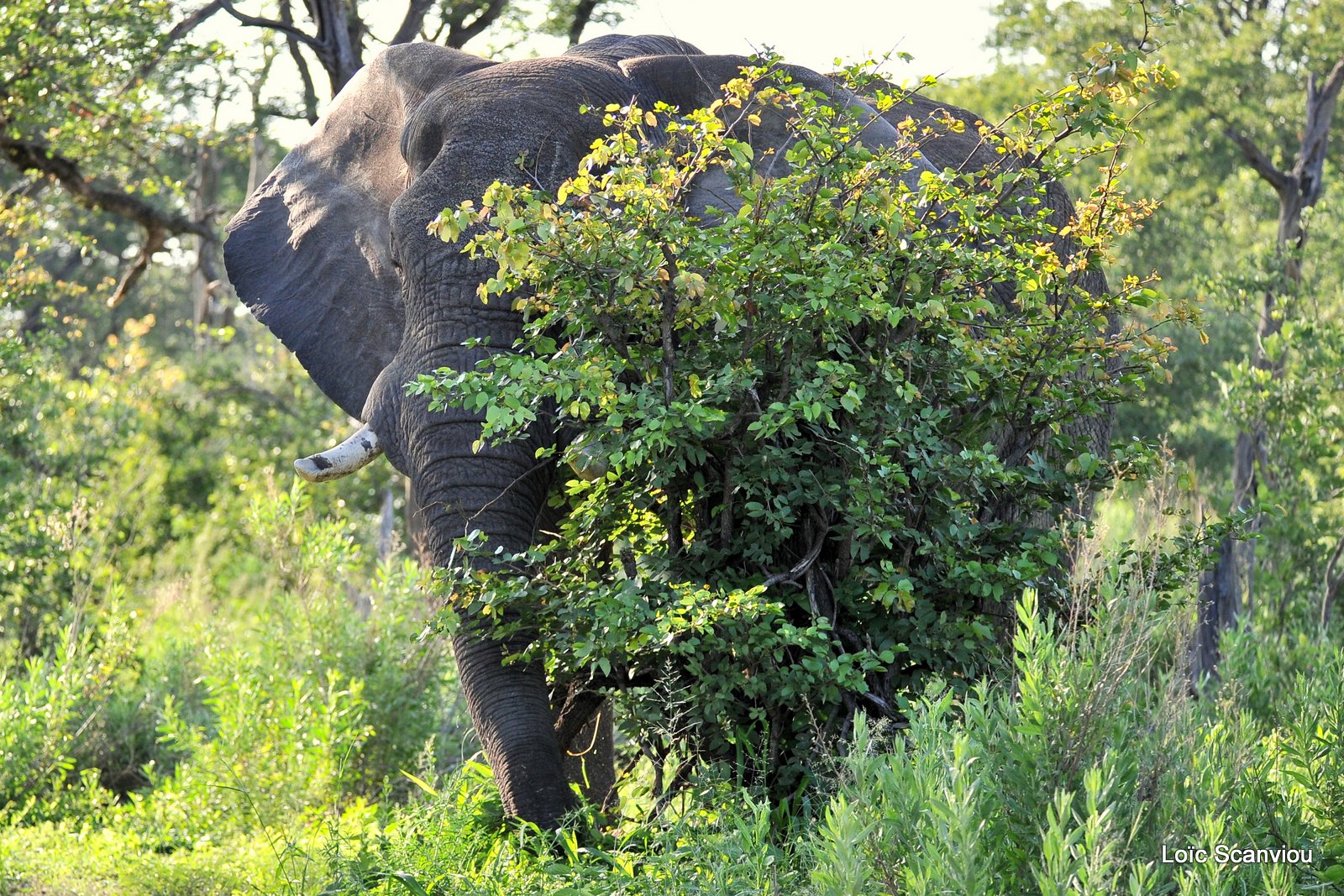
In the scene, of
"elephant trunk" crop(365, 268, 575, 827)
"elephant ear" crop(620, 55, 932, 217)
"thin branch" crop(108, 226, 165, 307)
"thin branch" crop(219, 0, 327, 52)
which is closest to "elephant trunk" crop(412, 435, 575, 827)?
"elephant trunk" crop(365, 268, 575, 827)

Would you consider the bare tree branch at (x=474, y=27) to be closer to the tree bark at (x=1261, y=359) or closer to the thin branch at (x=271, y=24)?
the thin branch at (x=271, y=24)

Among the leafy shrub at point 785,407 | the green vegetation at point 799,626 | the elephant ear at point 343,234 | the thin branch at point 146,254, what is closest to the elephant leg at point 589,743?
the green vegetation at point 799,626

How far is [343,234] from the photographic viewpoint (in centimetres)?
631

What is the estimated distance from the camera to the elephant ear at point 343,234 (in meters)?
6.07

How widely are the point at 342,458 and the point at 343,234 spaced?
1585mm

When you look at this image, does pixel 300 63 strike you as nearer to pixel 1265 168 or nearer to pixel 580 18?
pixel 580 18

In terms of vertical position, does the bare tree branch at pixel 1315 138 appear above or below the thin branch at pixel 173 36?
below

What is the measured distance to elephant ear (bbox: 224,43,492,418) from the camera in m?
6.07

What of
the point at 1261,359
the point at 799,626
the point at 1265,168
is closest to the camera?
the point at 799,626

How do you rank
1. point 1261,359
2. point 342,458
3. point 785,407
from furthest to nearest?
1. point 1261,359
2. point 342,458
3. point 785,407

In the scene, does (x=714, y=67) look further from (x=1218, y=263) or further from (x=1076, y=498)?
(x=1218, y=263)

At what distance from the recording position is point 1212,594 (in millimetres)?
9500

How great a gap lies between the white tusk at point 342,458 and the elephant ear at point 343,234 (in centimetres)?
81

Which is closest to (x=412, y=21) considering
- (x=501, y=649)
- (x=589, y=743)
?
(x=589, y=743)
